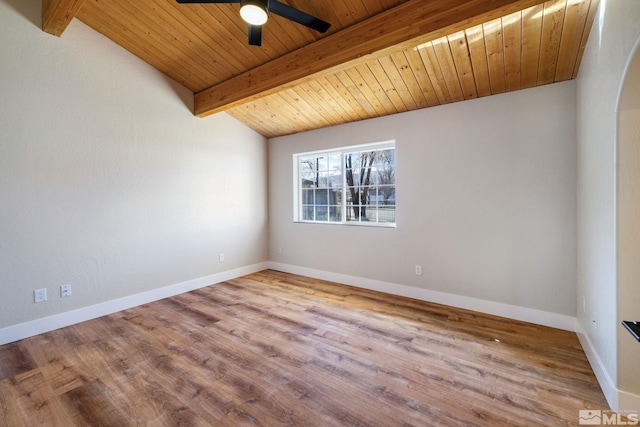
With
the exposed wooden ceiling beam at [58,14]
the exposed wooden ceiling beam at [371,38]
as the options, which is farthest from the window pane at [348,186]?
the exposed wooden ceiling beam at [58,14]

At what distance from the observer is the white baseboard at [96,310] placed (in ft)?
7.98

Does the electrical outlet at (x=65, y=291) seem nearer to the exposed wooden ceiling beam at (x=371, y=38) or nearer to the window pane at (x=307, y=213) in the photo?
the exposed wooden ceiling beam at (x=371, y=38)

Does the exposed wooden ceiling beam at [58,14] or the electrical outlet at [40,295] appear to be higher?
the exposed wooden ceiling beam at [58,14]

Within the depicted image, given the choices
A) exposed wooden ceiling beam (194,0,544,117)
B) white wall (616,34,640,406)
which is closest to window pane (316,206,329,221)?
exposed wooden ceiling beam (194,0,544,117)

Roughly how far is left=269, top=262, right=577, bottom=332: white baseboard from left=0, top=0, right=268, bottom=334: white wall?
2.02m

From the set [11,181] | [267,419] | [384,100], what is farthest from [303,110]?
[267,419]

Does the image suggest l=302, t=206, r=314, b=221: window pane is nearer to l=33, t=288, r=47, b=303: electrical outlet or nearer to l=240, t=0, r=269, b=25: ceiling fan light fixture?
l=240, t=0, r=269, b=25: ceiling fan light fixture

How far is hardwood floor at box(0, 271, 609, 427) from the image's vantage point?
1.57m

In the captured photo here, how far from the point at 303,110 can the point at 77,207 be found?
9.32 ft

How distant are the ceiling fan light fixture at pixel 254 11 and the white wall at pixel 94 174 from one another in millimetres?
2146

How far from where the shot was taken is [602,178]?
68.9 inches

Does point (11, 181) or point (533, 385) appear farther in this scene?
point (11, 181)

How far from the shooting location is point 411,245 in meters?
3.41

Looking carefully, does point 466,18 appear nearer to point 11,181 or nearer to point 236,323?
point 236,323
